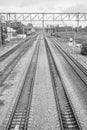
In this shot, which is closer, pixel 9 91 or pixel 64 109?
pixel 64 109

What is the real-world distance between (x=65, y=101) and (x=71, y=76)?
22.2ft

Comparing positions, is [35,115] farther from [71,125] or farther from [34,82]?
[34,82]

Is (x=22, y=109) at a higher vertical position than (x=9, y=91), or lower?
lower

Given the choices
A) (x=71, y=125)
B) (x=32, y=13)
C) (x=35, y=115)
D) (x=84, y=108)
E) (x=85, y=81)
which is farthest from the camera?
(x=32, y=13)

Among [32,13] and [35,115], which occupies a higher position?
[32,13]

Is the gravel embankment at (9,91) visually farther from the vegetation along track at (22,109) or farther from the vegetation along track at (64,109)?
the vegetation along track at (64,109)

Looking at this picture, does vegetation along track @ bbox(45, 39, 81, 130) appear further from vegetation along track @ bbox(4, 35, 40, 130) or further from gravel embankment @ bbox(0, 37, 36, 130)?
gravel embankment @ bbox(0, 37, 36, 130)

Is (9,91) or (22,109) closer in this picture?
(22,109)

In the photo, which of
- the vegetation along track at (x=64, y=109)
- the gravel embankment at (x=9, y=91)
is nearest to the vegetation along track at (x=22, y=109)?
the gravel embankment at (x=9, y=91)

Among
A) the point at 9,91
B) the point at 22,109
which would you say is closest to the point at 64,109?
the point at 22,109

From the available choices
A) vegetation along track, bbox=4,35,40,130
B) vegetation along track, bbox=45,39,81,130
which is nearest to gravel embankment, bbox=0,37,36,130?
vegetation along track, bbox=4,35,40,130

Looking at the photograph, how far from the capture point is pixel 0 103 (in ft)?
42.3

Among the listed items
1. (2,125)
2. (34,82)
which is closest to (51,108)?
(2,125)

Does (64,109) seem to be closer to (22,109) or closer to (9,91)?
(22,109)
